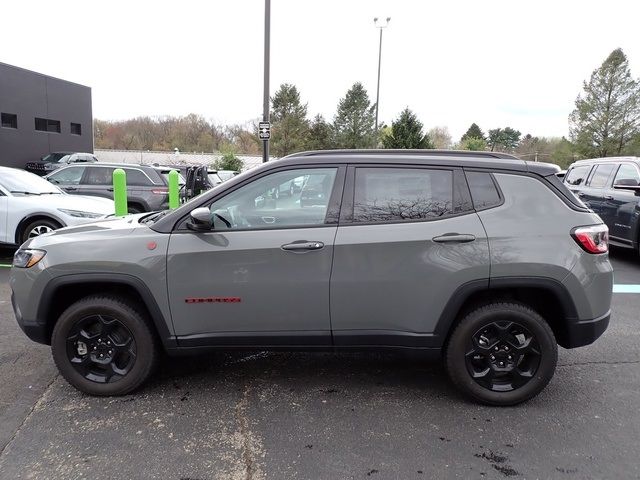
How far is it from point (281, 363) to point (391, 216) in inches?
65.3

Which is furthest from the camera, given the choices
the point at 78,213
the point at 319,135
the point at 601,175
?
the point at 319,135

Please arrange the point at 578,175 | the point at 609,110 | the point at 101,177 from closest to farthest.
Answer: the point at 578,175
the point at 101,177
the point at 609,110

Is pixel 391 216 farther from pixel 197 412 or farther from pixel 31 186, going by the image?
pixel 31 186

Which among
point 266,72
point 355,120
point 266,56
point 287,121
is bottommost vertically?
point 266,72

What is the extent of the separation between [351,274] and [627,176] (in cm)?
759

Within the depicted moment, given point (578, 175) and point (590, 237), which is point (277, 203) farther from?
point (578, 175)

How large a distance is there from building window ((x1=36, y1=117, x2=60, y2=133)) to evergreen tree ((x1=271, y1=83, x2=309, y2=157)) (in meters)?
19.6

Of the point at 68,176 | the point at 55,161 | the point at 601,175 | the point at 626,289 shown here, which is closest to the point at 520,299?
the point at 626,289

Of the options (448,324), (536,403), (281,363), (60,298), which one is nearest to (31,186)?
(60,298)

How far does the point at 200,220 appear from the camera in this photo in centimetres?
318

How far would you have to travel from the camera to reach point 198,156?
50.8 metres

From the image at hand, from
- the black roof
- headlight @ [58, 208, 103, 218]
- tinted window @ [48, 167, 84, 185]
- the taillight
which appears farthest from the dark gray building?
the taillight

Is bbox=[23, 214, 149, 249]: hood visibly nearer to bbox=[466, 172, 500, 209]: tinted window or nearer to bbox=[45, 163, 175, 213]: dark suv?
bbox=[466, 172, 500, 209]: tinted window

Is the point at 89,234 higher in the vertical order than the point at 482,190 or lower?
lower
